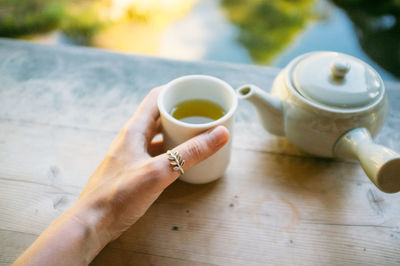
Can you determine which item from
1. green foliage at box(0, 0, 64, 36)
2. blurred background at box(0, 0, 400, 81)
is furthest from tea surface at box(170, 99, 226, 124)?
green foliage at box(0, 0, 64, 36)

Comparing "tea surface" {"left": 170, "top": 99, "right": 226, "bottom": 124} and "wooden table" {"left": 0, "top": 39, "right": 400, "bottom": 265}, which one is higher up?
"tea surface" {"left": 170, "top": 99, "right": 226, "bottom": 124}

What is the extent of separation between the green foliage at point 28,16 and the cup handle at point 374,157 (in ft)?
7.16

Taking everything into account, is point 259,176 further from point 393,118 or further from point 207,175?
point 393,118

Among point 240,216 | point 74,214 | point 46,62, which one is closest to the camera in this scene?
point 74,214

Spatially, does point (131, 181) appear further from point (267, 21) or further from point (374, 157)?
point (267, 21)

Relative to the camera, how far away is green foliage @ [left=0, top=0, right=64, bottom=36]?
2.01 meters

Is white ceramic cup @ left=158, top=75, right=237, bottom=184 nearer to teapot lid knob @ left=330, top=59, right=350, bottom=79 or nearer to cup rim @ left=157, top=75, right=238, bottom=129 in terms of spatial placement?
cup rim @ left=157, top=75, right=238, bottom=129

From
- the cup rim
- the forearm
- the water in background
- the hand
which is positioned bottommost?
the water in background

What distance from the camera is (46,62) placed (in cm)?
101

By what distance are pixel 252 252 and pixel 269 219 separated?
8 cm

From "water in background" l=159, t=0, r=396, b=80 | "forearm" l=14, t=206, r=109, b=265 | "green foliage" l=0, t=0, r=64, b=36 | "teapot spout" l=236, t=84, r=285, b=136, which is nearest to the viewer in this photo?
"forearm" l=14, t=206, r=109, b=265

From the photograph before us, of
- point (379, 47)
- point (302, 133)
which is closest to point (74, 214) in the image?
point (302, 133)

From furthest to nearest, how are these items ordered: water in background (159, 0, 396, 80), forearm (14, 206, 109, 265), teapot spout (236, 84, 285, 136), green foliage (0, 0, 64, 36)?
green foliage (0, 0, 64, 36), water in background (159, 0, 396, 80), teapot spout (236, 84, 285, 136), forearm (14, 206, 109, 265)

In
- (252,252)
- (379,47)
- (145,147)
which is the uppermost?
(145,147)
